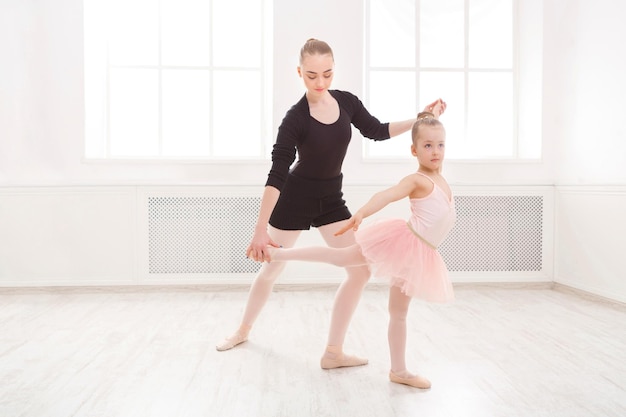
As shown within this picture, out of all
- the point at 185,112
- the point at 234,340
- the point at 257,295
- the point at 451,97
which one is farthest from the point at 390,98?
the point at 234,340

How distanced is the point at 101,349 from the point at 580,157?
309 cm

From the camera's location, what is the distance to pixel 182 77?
4336 millimetres

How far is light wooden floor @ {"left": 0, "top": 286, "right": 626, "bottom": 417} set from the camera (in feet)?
6.03

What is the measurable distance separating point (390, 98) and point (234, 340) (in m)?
2.45

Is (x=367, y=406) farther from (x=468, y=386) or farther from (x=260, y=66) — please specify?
(x=260, y=66)

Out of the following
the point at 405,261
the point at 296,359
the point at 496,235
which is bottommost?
the point at 296,359

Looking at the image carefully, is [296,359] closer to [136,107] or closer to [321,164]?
[321,164]

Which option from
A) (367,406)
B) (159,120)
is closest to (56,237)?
(159,120)

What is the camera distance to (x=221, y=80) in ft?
14.3

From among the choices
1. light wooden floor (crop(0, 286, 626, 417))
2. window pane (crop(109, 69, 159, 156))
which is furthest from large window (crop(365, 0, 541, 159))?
window pane (crop(109, 69, 159, 156))

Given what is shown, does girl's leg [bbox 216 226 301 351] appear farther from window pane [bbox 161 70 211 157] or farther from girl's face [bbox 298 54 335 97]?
window pane [bbox 161 70 211 157]

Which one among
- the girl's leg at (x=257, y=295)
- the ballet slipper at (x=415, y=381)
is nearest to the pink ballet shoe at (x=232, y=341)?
the girl's leg at (x=257, y=295)

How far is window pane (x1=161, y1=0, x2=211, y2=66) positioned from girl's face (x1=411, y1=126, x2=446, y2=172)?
108 inches

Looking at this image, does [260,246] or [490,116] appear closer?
[260,246]
